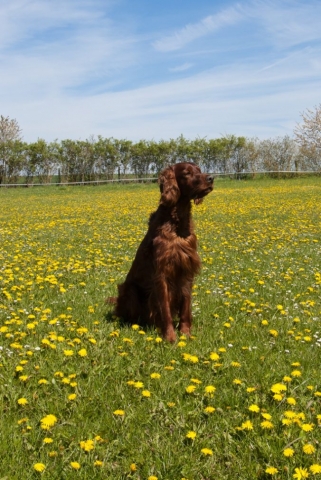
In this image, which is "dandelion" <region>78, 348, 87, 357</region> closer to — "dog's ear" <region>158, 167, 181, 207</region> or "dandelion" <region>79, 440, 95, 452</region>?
"dandelion" <region>79, 440, 95, 452</region>

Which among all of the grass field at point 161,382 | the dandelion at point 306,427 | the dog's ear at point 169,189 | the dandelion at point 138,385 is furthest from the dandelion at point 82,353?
the dandelion at point 306,427

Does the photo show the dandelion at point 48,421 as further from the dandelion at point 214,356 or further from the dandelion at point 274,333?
the dandelion at point 274,333

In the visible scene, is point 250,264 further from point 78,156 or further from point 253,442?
point 78,156

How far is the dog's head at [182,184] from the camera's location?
152 inches

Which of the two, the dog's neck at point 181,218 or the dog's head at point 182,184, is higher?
the dog's head at point 182,184

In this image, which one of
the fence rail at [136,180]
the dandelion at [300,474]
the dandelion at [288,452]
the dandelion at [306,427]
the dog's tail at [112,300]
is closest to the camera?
the dandelion at [300,474]

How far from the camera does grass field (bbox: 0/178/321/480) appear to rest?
2137 mm

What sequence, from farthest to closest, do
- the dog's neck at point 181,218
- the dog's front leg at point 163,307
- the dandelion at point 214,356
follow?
1. the dog's neck at point 181,218
2. the dog's front leg at point 163,307
3. the dandelion at point 214,356

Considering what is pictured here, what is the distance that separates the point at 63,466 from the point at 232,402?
41.1 inches

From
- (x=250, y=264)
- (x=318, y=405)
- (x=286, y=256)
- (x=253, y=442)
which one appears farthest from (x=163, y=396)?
(x=286, y=256)

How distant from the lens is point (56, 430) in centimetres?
237

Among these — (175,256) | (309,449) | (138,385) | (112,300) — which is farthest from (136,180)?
(309,449)

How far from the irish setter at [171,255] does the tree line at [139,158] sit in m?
28.9

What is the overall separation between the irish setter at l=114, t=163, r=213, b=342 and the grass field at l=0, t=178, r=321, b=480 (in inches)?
8.8
